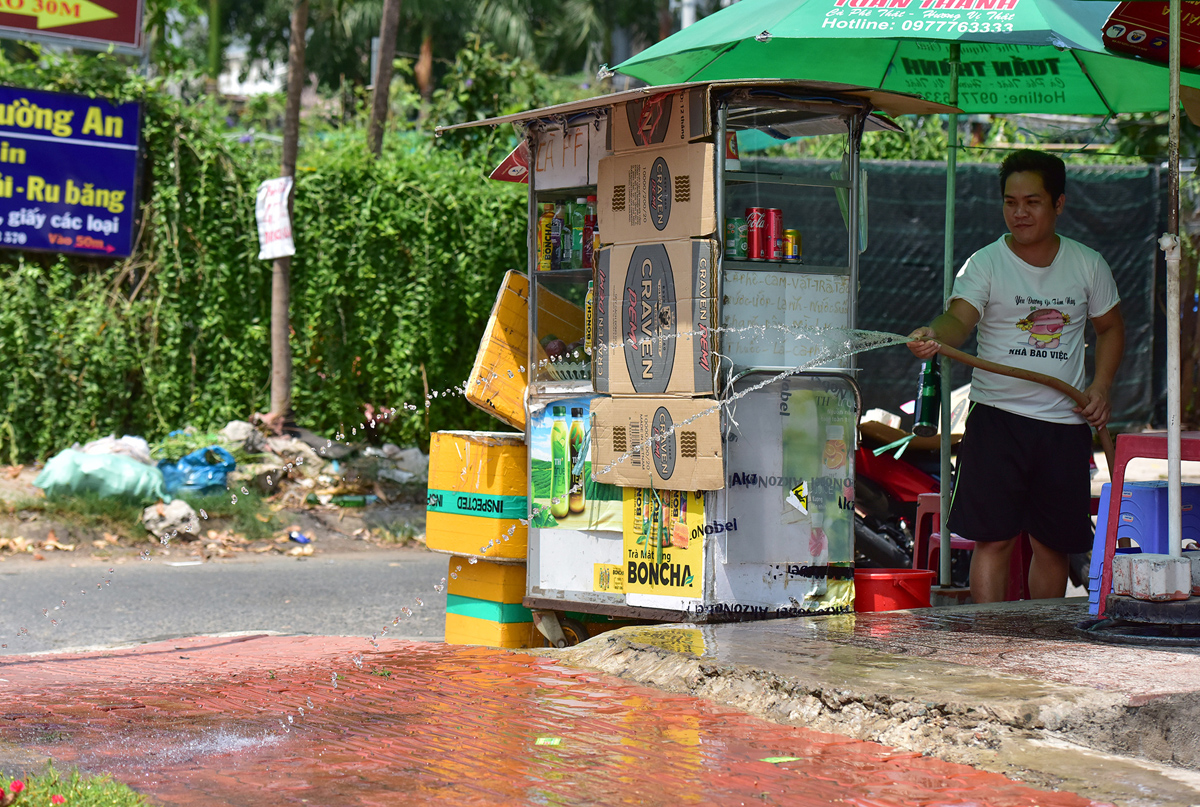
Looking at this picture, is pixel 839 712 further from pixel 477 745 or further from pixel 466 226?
pixel 466 226

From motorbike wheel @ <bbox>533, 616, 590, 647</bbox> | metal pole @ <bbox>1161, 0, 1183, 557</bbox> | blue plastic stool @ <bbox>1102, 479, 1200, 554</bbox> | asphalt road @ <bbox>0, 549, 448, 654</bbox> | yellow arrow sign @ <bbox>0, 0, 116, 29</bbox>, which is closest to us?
metal pole @ <bbox>1161, 0, 1183, 557</bbox>

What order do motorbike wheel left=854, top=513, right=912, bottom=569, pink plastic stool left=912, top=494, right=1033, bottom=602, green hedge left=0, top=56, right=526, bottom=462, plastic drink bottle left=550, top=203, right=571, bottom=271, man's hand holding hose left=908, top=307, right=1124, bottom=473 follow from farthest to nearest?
green hedge left=0, top=56, right=526, bottom=462, motorbike wheel left=854, top=513, right=912, bottom=569, pink plastic stool left=912, top=494, right=1033, bottom=602, plastic drink bottle left=550, top=203, right=571, bottom=271, man's hand holding hose left=908, top=307, right=1124, bottom=473

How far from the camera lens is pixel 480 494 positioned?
17.1 ft

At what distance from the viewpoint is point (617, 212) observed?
4762 millimetres

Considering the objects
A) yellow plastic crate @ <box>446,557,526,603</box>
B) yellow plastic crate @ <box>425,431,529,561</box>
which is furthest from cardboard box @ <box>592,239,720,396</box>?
yellow plastic crate @ <box>446,557,526,603</box>

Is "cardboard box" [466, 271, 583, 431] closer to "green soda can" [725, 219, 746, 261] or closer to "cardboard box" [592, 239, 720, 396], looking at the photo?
"cardboard box" [592, 239, 720, 396]

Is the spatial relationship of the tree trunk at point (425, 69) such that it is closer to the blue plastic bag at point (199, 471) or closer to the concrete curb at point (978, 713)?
the blue plastic bag at point (199, 471)

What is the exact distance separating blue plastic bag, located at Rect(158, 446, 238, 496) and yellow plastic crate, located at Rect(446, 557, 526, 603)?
4.01 meters

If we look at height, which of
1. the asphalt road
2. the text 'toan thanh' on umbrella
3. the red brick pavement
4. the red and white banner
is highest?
the text 'toan thanh' on umbrella

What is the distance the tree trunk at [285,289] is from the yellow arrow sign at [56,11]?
7.27ft

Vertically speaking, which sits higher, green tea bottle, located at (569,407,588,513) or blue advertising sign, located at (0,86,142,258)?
blue advertising sign, located at (0,86,142,258)

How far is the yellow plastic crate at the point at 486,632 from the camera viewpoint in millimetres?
5238

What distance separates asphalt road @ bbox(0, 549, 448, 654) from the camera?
5953 mm

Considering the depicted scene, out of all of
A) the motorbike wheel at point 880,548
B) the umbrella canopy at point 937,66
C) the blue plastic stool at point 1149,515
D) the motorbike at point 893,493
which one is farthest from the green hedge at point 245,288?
the blue plastic stool at point 1149,515
